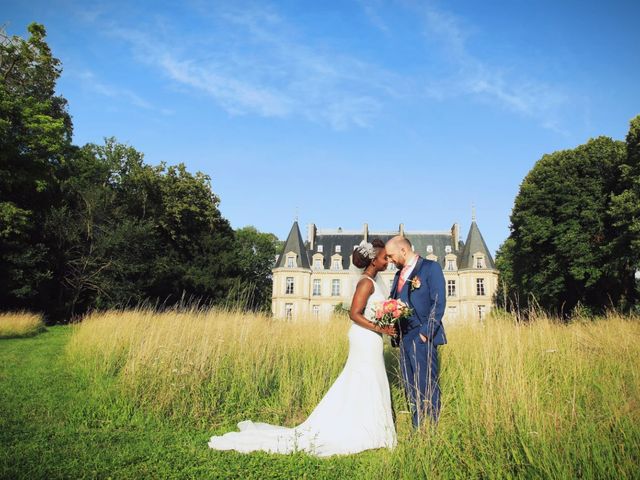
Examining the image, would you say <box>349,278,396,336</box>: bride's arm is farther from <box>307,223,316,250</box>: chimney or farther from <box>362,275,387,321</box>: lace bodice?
<box>307,223,316,250</box>: chimney

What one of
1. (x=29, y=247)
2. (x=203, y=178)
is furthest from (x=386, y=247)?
(x=203, y=178)

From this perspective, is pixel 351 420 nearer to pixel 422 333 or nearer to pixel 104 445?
pixel 422 333

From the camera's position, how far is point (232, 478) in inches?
128

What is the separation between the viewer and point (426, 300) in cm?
Answer: 414

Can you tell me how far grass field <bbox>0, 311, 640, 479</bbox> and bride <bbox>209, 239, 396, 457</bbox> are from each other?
23 cm

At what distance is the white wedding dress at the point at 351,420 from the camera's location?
12.7 ft

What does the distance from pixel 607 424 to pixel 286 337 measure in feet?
15.6

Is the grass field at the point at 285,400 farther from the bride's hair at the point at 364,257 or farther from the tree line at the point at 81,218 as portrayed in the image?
the tree line at the point at 81,218

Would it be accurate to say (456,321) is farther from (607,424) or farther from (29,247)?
(29,247)

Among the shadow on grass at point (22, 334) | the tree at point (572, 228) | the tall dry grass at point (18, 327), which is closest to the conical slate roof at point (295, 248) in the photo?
the tree at point (572, 228)

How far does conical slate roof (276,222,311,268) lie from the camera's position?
42375mm

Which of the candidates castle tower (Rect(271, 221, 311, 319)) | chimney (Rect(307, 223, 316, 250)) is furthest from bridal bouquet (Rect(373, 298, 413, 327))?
chimney (Rect(307, 223, 316, 250))

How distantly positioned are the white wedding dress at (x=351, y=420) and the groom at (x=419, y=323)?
258 mm

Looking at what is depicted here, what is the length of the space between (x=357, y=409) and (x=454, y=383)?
5.70ft
